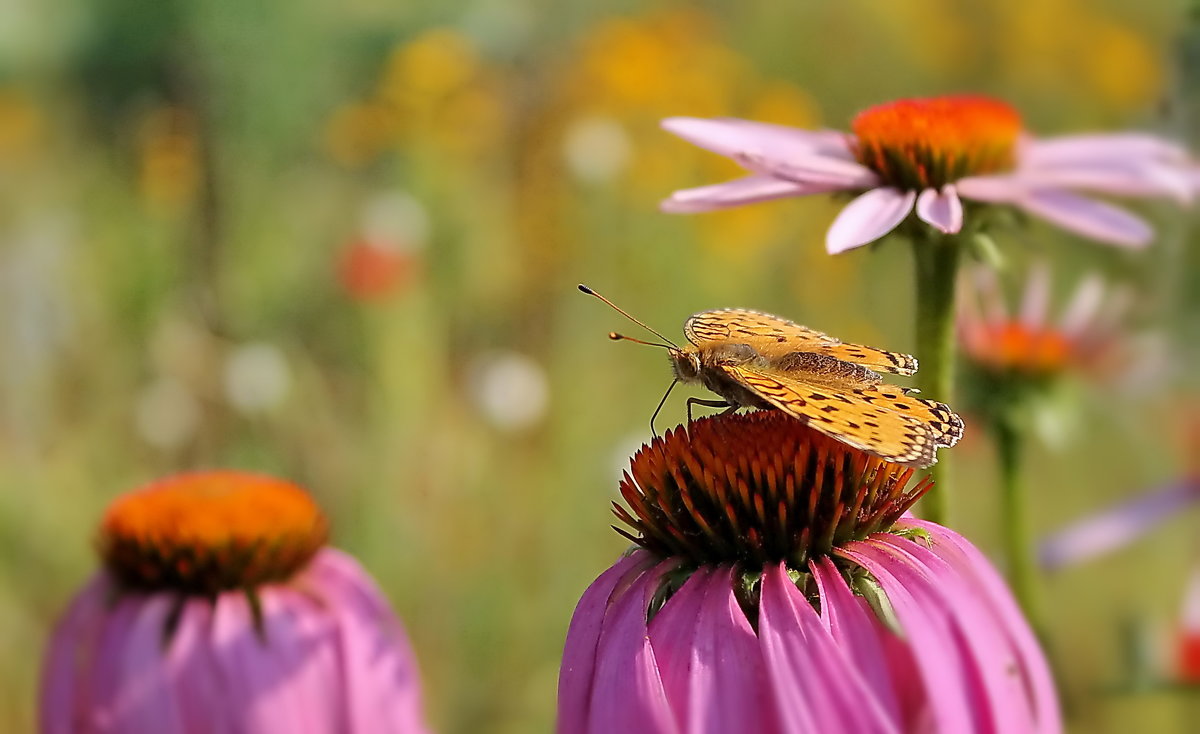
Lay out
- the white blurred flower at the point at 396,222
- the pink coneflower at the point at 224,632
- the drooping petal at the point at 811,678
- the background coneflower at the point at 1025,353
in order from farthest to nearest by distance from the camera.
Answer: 1. the white blurred flower at the point at 396,222
2. the background coneflower at the point at 1025,353
3. the pink coneflower at the point at 224,632
4. the drooping petal at the point at 811,678

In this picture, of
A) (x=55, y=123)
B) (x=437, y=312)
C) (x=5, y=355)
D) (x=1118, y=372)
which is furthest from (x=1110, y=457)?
(x=55, y=123)

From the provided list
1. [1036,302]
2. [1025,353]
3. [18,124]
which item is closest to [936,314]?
[1025,353]

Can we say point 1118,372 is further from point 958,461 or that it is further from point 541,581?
point 541,581

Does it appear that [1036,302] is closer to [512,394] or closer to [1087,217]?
[1087,217]

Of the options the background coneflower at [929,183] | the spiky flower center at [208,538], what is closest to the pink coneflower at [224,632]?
the spiky flower center at [208,538]

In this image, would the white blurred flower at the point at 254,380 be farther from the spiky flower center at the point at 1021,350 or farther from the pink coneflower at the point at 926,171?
the pink coneflower at the point at 926,171

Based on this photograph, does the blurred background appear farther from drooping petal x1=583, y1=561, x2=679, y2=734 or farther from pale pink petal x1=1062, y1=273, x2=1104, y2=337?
drooping petal x1=583, y1=561, x2=679, y2=734

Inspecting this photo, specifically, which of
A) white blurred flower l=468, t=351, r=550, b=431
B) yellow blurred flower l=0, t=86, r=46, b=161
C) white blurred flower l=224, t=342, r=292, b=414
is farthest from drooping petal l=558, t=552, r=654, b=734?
yellow blurred flower l=0, t=86, r=46, b=161
